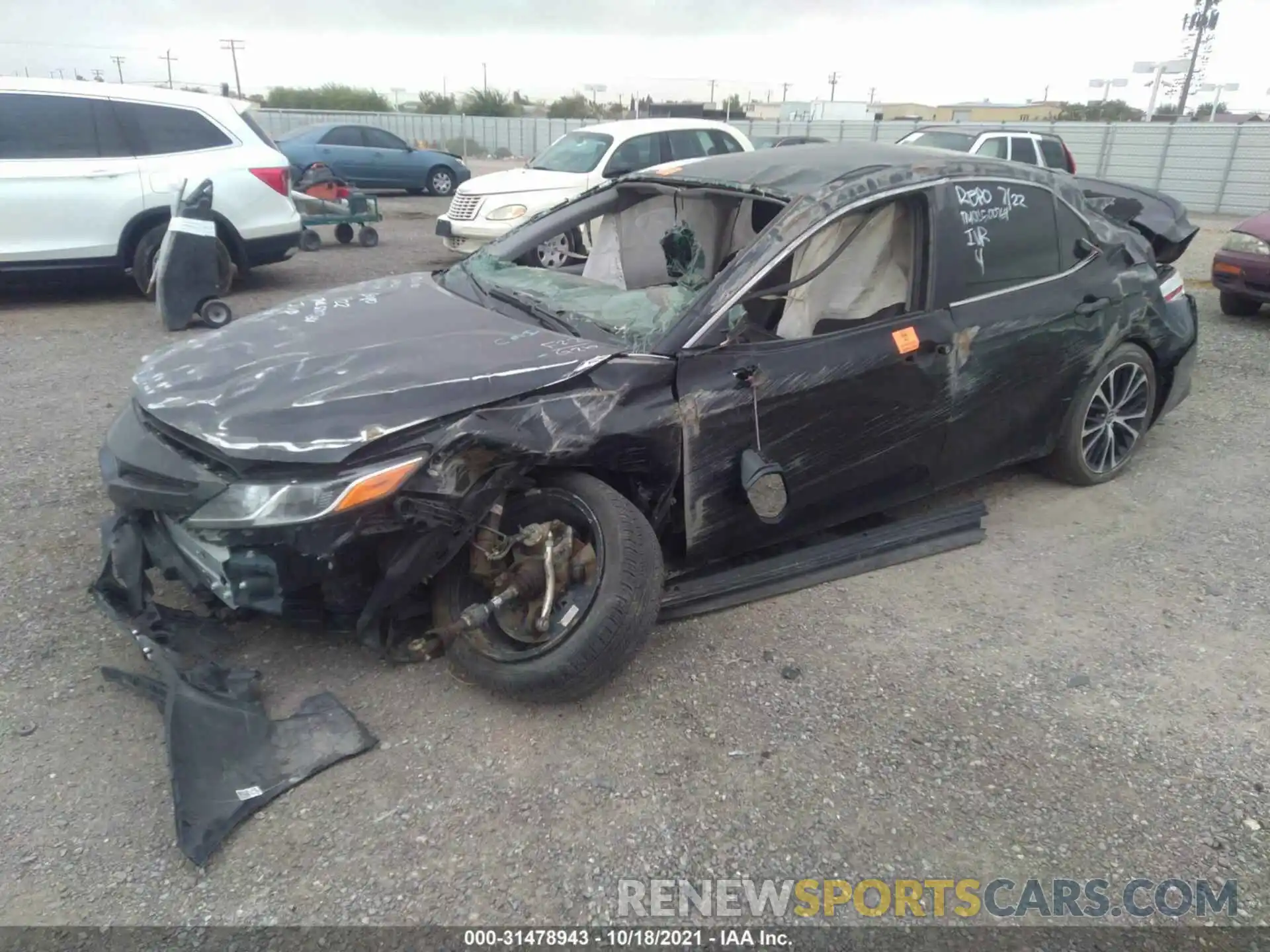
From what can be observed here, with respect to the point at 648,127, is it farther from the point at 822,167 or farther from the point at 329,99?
the point at 329,99

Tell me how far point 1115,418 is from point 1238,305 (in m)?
5.33

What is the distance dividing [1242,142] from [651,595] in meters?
22.3

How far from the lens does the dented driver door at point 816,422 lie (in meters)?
3.18

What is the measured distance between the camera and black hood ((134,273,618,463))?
2725 millimetres

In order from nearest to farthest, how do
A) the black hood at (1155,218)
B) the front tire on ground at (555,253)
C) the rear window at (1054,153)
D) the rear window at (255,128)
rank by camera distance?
the front tire on ground at (555,253) → the black hood at (1155,218) → the rear window at (255,128) → the rear window at (1054,153)

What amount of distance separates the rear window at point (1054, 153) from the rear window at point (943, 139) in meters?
1.40

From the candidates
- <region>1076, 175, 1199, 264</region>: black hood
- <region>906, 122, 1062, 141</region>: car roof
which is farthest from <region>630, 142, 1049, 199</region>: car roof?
<region>906, 122, 1062, 141</region>: car roof

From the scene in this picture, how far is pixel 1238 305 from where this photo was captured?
856 centimetres

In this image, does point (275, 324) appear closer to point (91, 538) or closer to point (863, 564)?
point (91, 538)

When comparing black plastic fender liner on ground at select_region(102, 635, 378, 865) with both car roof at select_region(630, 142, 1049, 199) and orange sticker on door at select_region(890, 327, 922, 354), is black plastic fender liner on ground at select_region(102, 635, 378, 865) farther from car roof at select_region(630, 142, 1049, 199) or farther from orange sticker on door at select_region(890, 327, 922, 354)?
car roof at select_region(630, 142, 1049, 199)

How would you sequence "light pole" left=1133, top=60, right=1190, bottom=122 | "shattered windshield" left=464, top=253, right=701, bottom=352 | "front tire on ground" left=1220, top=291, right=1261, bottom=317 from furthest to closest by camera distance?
"light pole" left=1133, top=60, right=1190, bottom=122 < "front tire on ground" left=1220, top=291, right=1261, bottom=317 < "shattered windshield" left=464, top=253, right=701, bottom=352

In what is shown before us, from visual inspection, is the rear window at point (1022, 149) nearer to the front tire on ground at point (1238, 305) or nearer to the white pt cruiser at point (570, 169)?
the white pt cruiser at point (570, 169)

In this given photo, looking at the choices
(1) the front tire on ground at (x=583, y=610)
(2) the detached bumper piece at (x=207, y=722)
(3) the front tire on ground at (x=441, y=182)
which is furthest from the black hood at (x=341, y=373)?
(3) the front tire on ground at (x=441, y=182)

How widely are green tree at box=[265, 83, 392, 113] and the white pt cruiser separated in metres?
45.9
